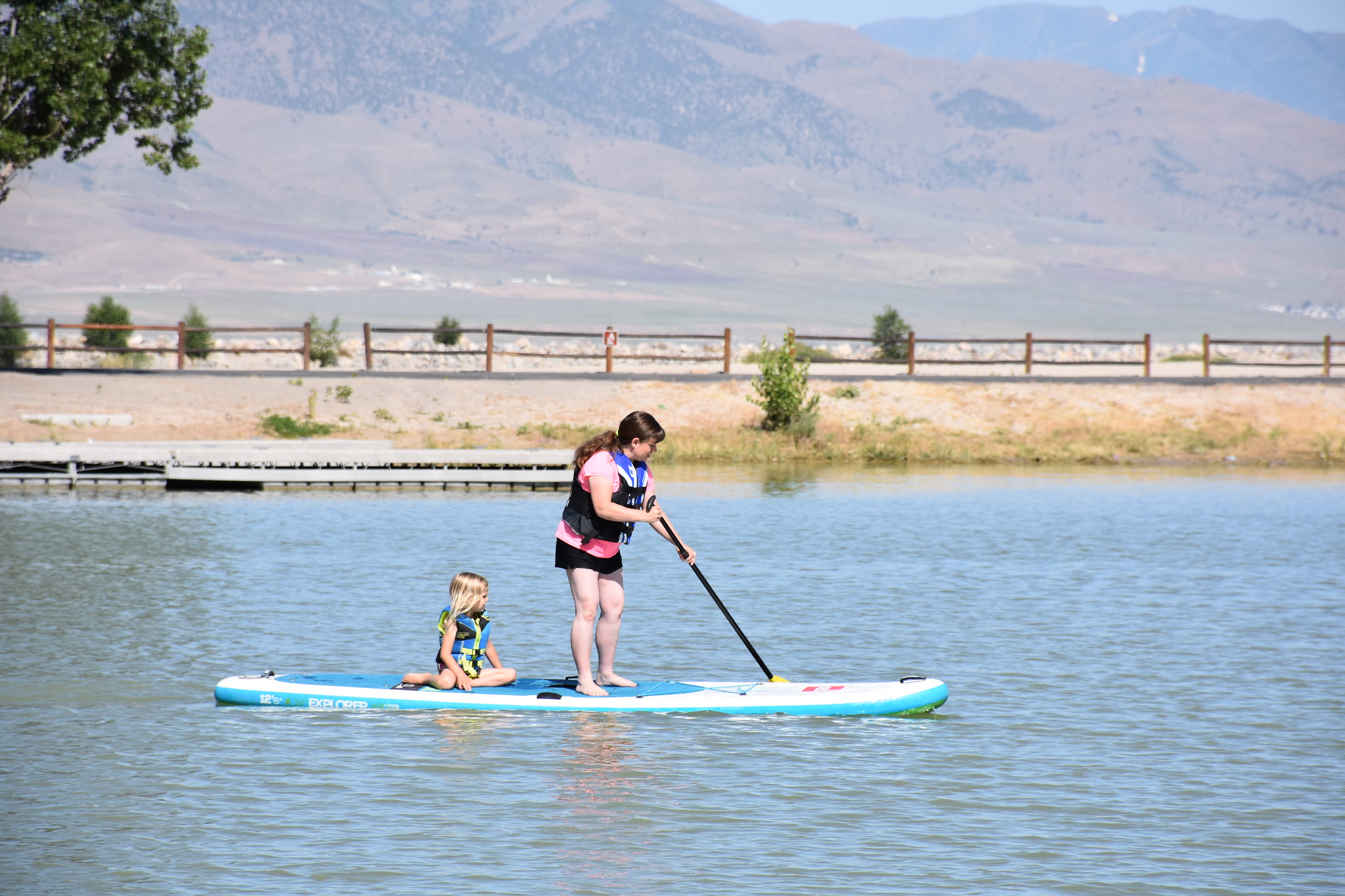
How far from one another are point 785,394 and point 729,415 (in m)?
2.21

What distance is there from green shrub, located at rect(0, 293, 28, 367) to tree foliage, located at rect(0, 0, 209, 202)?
34.4ft

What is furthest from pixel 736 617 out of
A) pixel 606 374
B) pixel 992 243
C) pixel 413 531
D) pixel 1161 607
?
pixel 992 243

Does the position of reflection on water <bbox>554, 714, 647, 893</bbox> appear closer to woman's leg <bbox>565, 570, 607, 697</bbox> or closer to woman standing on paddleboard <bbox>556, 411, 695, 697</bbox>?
woman's leg <bbox>565, 570, 607, 697</bbox>

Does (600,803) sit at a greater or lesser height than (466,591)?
lesser

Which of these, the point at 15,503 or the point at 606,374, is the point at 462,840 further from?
the point at 606,374

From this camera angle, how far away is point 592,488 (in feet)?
36.3

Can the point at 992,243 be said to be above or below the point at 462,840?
above

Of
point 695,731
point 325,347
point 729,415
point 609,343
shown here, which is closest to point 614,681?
point 695,731

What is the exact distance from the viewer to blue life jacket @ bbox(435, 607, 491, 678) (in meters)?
11.9

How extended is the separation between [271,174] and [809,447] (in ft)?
556

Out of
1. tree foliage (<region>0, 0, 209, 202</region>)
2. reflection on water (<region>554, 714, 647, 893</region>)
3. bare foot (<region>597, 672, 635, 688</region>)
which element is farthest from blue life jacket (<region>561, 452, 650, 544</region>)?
tree foliage (<region>0, 0, 209, 202</region>)

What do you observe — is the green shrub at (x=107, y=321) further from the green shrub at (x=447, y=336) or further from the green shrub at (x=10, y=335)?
the green shrub at (x=447, y=336)

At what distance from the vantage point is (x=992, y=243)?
190375mm

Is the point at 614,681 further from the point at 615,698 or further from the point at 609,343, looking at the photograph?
the point at 609,343
